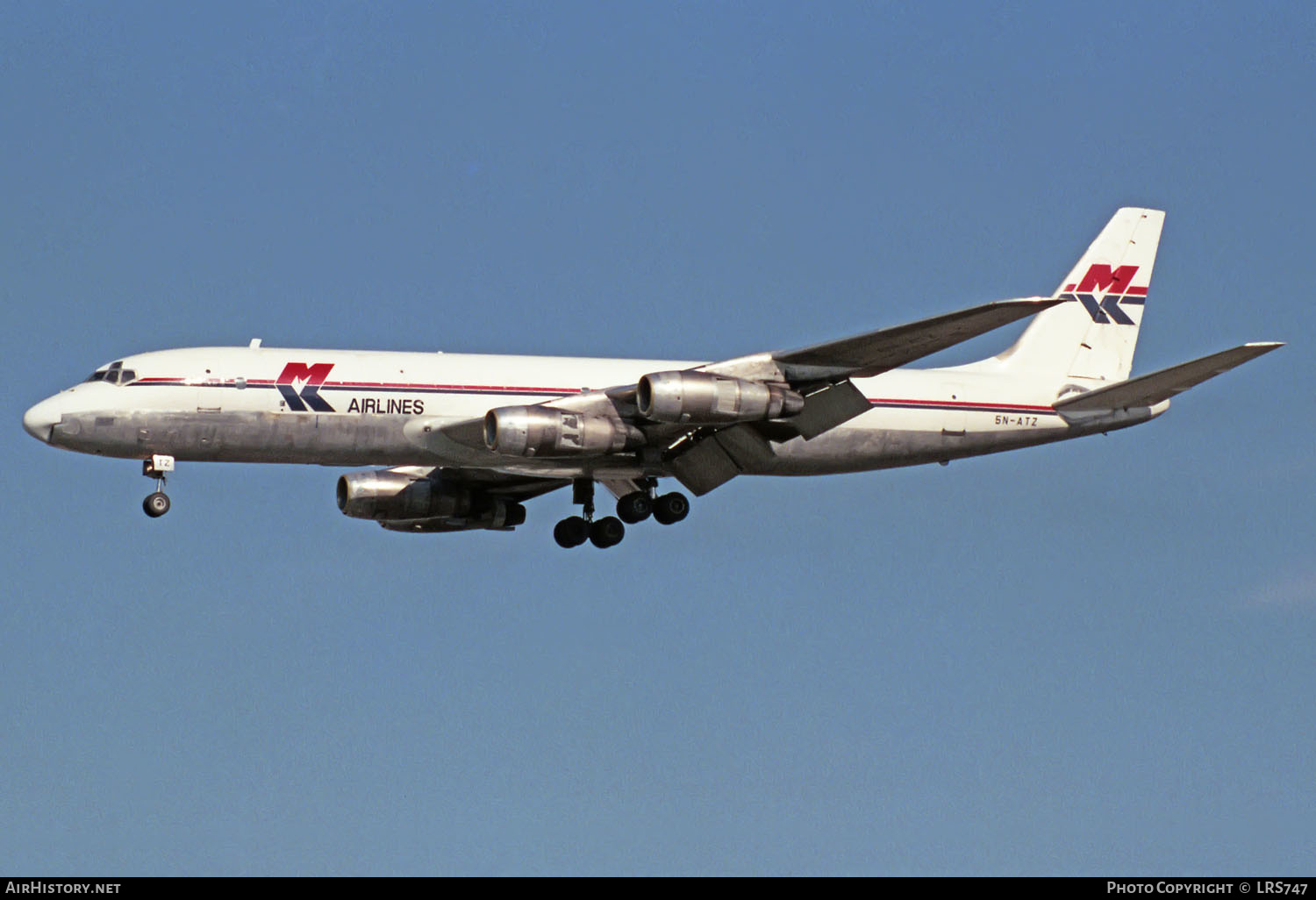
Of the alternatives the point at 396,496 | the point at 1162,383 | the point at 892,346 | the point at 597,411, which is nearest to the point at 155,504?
the point at 396,496

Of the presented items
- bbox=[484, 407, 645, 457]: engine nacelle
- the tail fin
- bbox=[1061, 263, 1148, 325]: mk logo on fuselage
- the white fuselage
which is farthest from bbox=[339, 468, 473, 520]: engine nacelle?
bbox=[1061, 263, 1148, 325]: mk logo on fuselage

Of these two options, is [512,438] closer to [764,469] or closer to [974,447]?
[764,469]

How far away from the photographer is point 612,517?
50.4 meters

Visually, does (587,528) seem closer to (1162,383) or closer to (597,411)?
(597,411)

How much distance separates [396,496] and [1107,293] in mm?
19026

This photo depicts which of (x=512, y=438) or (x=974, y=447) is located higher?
(x=974, y=447)

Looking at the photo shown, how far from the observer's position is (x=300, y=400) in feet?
148

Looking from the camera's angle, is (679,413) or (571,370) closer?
(679,413)

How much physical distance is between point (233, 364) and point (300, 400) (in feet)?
5.78

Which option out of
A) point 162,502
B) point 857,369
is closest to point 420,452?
point 162,502

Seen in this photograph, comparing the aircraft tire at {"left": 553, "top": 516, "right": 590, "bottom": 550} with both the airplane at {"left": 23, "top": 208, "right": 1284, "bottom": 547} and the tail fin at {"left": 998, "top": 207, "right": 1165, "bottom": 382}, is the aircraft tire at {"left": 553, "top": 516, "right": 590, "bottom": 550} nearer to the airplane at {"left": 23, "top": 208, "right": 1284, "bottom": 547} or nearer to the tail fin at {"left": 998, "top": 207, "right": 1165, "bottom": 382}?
the airplane at {"left": 23, "top": 208, "right": 1284, "bottom": 547}

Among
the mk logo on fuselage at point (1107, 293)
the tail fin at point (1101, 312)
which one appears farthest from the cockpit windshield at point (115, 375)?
the mk logo on fuselage at point (1107, 293)

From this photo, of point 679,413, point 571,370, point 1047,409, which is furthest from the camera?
point 1047,409

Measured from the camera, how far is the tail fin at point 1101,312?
51500 mm
